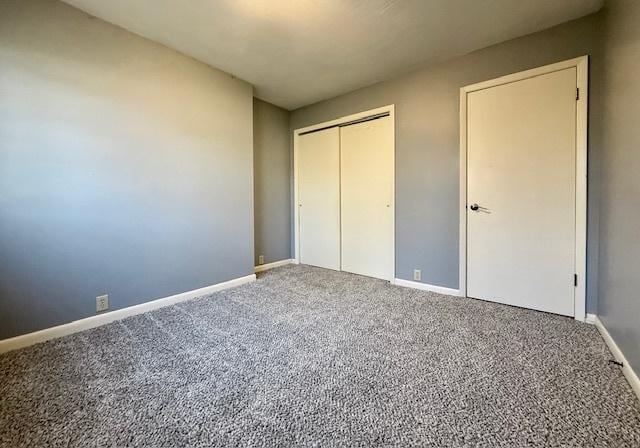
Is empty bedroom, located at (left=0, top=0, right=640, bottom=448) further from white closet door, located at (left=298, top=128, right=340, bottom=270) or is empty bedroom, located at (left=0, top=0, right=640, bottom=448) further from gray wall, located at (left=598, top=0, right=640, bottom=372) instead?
white closet door, located at (left=298, top=128, right=340, bottom=270)

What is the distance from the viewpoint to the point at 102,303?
212 centimetres

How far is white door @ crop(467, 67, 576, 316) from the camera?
2.14m

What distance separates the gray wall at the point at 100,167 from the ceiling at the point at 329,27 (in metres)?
0.28

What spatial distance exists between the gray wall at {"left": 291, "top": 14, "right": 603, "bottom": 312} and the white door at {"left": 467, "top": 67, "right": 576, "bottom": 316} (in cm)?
13

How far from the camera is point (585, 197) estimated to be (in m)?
2.06

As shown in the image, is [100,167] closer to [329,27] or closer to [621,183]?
[329,27]

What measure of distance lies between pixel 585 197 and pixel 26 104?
13.5 ft

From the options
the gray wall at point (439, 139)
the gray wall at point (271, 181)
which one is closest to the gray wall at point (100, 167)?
the gray wall at point (271, 181)

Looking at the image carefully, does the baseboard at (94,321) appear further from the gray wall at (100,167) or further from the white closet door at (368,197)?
the white closet door at (368,197)

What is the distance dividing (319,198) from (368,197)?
0.81 metres

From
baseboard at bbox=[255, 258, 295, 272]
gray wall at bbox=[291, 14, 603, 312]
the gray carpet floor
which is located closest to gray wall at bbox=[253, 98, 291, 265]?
baseboard at bbox=[255, 258, 295, 272]

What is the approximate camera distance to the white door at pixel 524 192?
214 centimetres

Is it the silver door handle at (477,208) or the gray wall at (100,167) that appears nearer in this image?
the gray wall at (100,167)

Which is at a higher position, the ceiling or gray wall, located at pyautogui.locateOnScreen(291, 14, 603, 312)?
the ceiling
